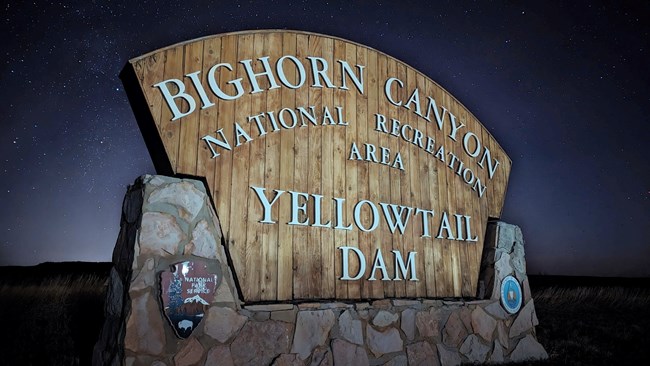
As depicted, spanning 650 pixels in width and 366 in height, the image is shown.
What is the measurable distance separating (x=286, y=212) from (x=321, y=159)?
0.76 meters

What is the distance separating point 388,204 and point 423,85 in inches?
73.6

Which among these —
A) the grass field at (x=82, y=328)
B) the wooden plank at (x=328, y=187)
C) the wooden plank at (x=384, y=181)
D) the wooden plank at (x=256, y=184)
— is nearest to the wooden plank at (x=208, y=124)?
the wooden plank at (x=256, y=184)

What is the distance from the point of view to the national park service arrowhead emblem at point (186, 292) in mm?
3572

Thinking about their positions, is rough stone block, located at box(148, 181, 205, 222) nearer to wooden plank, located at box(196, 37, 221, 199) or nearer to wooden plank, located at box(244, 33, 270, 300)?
wooden plank, located at box(196, 37, 221, 199)

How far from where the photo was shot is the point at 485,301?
5801 mm

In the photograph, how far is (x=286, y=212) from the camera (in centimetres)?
454

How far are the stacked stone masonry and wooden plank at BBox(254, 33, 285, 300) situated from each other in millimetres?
248

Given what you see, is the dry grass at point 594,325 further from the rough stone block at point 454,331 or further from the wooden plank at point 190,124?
the wooden plank at point 190,124

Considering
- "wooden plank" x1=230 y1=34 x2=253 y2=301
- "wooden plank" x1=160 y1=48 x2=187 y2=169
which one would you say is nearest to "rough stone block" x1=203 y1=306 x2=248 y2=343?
"wooden plank" x1=230 y1=34 x2=253 y2=301

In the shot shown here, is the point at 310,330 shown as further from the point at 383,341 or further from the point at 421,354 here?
the point at 421,354

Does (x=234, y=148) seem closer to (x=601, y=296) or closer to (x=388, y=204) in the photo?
(x=388, y=204)

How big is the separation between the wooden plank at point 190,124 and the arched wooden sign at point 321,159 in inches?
0.5

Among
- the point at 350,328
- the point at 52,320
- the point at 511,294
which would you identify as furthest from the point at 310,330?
the point at 52,320

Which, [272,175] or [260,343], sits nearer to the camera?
[260,343]
